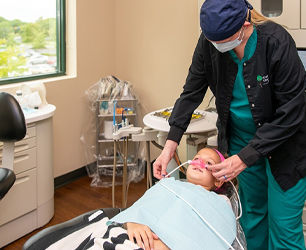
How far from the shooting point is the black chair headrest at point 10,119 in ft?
6.83

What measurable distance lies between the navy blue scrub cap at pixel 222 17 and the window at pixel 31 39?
73.3 inches

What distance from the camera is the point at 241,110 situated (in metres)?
1.69

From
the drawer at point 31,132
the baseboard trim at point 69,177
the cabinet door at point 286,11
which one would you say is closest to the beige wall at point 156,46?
the baseboard trim at point 69,177

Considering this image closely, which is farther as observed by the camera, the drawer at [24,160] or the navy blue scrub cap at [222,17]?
the drawer at [24,160]

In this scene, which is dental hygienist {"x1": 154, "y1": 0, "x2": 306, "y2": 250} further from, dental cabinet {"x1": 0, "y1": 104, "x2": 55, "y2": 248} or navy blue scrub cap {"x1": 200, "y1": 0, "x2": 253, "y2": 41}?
dental cabinet {"x1": 0, "y1": 104, "x2": 55, "y2": 248}

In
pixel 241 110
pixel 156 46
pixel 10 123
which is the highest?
pixel 156 46

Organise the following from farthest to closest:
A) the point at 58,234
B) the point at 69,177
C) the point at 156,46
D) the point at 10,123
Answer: the point at 69,177, the point at 156,46, the point at 10,123, the point at 58,234

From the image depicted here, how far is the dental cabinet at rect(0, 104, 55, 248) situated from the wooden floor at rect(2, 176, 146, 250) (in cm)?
17

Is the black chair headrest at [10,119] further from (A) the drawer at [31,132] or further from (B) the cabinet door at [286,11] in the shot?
(B) the cabinet door at [286,11]

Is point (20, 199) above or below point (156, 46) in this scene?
below

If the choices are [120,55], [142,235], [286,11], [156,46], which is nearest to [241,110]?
[142,235]

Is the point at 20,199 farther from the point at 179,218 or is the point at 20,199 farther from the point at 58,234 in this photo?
the point at 179,218

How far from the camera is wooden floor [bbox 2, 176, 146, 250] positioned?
2939mm

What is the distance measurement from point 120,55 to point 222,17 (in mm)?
2257
